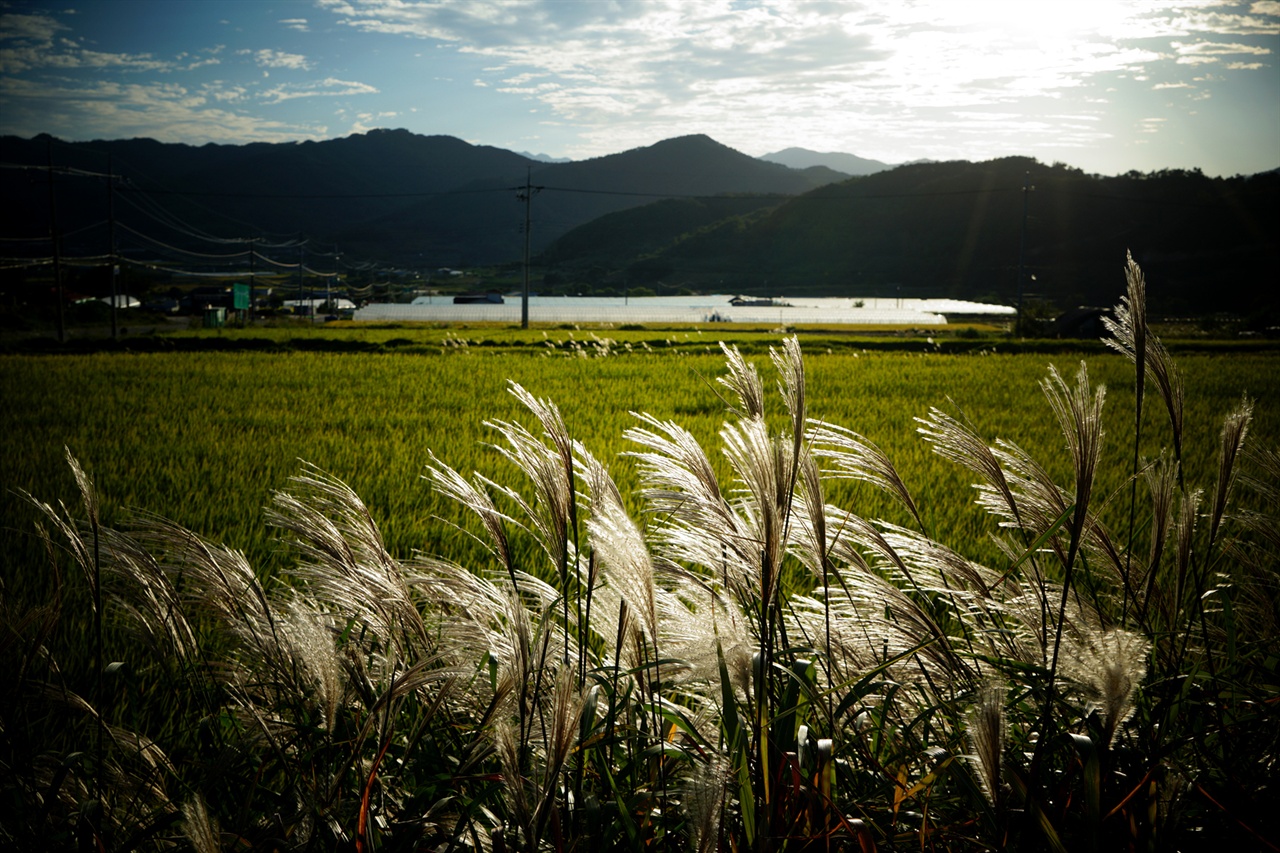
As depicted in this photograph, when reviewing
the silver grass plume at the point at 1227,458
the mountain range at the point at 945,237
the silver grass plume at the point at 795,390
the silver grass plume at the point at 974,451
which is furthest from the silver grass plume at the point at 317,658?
the mountain range at the point at 945,237

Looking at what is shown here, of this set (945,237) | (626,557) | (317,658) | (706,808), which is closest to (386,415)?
(317,658)

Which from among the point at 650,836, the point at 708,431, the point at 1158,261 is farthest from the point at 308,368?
the point at 1158,261

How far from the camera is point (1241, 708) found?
173cm

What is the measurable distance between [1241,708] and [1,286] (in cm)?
6757

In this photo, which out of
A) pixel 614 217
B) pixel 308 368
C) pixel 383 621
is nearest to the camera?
pixel 383 621

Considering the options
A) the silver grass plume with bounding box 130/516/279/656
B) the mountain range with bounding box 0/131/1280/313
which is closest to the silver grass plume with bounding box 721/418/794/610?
the silver grass plume with bounding box 130/516/279/656

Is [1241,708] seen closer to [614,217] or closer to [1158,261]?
[1158,261]

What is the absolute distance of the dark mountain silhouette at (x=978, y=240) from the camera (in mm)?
62500

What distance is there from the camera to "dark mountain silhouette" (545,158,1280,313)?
205ft

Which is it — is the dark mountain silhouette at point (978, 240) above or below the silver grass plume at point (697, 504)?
above

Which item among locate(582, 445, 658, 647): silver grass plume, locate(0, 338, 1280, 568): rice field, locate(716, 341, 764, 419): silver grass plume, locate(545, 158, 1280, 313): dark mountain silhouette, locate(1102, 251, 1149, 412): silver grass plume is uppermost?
locate(545, 158, 1280, 313): dark mountain silhouette

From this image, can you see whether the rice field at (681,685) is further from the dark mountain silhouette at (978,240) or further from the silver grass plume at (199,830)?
the dark mountain silhouette at (978,240)

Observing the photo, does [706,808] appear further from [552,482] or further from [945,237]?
[945,237]

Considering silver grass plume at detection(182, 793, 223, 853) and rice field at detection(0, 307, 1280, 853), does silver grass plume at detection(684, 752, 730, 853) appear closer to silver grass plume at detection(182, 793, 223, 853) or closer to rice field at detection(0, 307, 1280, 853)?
rice field at detection(0, 307, 1280, 853)
